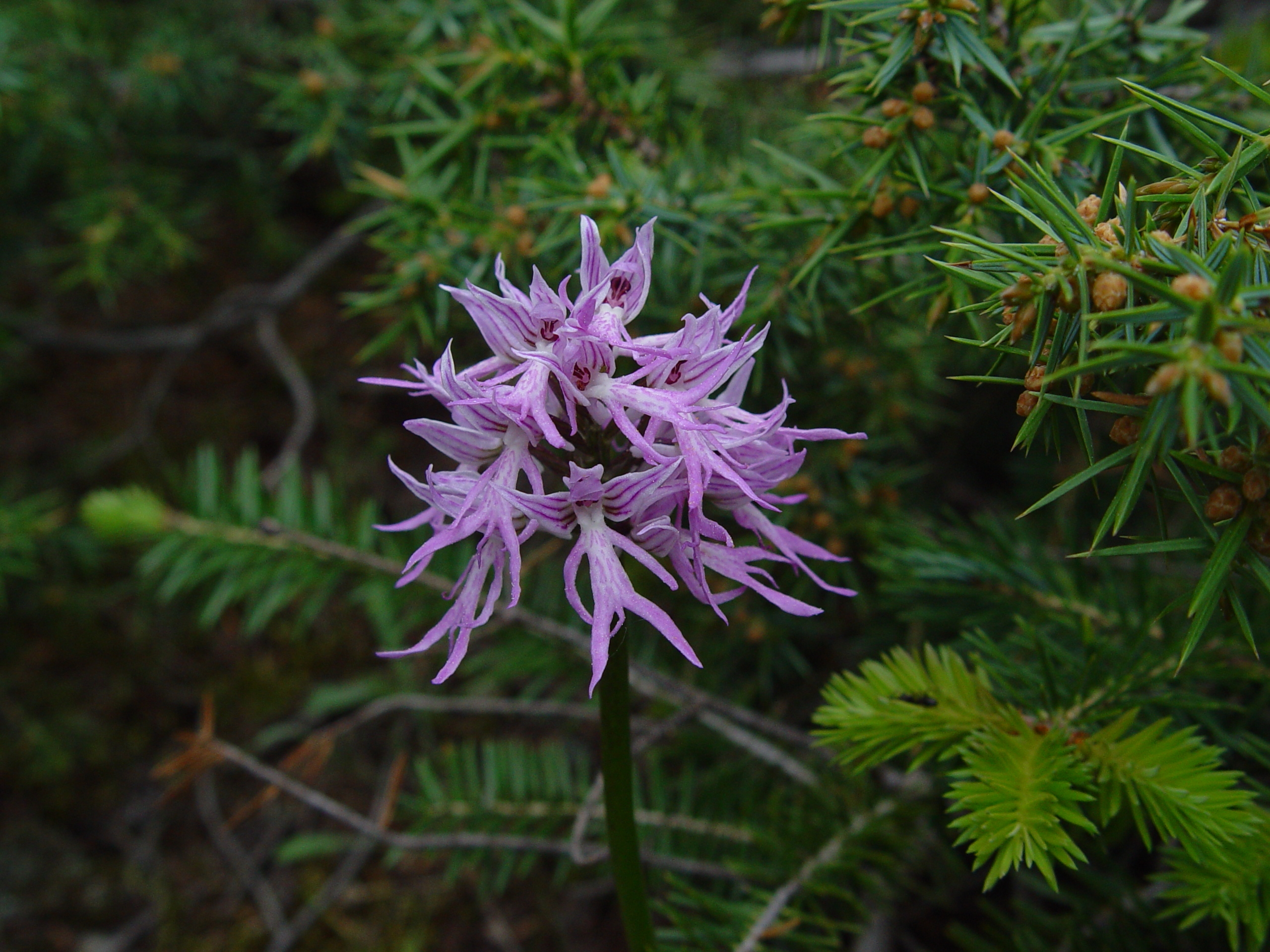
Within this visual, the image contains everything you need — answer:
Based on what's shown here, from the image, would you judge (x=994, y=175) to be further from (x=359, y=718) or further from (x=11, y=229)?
(x=11, y=229)

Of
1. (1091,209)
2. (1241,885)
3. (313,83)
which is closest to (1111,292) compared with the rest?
(1091,209)

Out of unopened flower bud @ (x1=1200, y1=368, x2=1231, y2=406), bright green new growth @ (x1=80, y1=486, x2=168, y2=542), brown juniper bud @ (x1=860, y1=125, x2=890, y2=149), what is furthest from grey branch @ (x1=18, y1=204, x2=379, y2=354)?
unopened flower bud @ (x1=1200, y1=368, x2=1231, y2=406)

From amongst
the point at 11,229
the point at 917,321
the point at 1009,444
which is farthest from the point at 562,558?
the point at 11,229

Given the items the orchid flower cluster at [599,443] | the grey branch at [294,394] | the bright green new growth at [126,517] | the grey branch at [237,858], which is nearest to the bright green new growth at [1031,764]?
the orchid flower cluster at [599,443]

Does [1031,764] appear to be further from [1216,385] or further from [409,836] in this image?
[409,836]

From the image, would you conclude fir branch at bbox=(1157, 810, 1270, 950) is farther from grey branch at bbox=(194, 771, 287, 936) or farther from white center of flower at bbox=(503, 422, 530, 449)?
grey branch at bbox=(194, 771, 287, 936)
